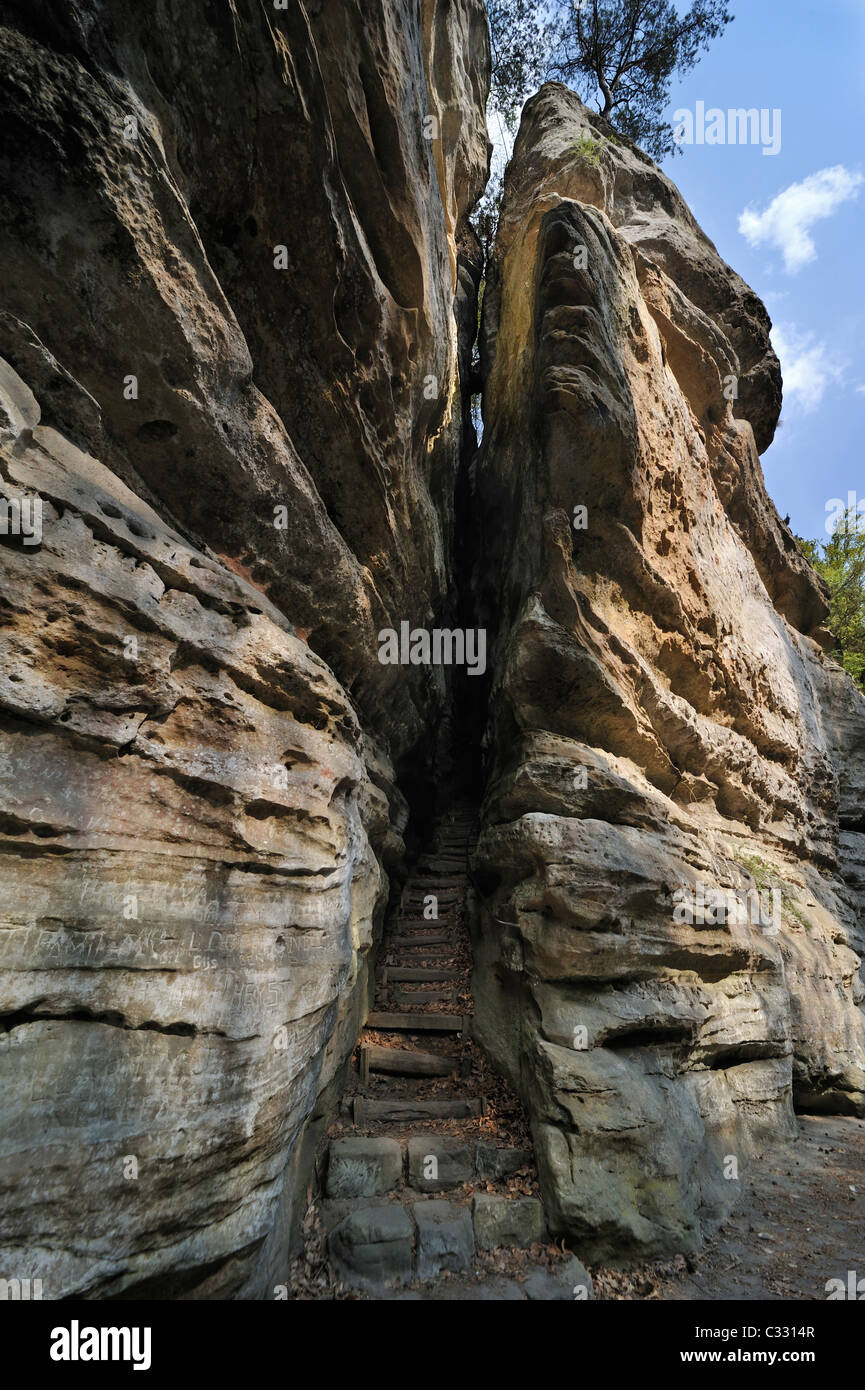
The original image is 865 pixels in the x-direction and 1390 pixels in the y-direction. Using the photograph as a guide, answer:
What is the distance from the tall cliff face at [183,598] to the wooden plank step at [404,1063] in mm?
454

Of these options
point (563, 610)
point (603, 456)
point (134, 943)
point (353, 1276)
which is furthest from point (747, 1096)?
point (603, 456)

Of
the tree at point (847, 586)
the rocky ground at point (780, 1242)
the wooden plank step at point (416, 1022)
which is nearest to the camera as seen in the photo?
the rocky ground at point (780, 1242)

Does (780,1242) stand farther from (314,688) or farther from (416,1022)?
(314,688)

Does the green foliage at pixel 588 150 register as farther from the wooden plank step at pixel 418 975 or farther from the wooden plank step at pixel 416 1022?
the wooden plank step at pixel 416 1022

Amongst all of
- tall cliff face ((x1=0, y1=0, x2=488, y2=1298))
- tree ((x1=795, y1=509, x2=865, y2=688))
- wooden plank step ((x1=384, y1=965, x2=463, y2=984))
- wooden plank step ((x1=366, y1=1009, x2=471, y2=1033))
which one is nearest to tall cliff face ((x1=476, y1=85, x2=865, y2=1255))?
wooden plank step ((x1=366, y1=1009, x2=471, y2=1033))

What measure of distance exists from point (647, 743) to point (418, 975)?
5.14 metres

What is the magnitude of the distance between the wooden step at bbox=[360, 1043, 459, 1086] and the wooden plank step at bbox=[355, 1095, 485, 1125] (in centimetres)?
58

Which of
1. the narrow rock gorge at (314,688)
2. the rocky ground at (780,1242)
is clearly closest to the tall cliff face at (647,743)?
the narrow rock gorge at (314,688)

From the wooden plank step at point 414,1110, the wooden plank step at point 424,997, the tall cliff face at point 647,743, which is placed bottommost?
the wooden plank step at point 414,1110

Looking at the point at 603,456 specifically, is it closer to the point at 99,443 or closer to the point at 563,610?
the point at 563,610

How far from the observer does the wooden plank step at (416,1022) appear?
838 cm

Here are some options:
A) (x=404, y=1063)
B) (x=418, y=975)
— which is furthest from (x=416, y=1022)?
(x=418, y=975)

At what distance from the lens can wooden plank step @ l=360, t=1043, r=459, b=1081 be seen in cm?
767

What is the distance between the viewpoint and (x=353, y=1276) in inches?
196
